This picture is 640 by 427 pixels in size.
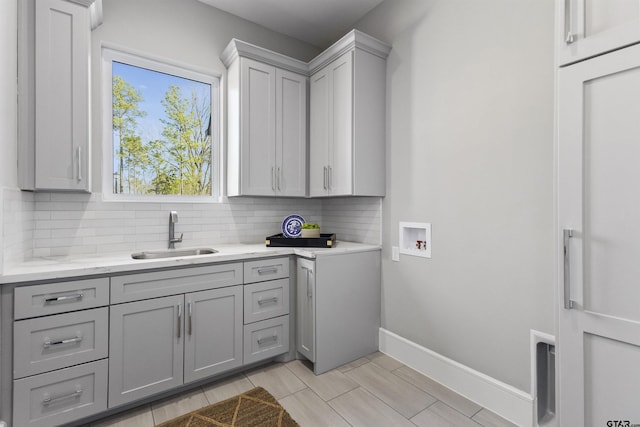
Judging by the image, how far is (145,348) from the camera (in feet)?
6.13

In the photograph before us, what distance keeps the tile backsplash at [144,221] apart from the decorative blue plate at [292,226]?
281mm

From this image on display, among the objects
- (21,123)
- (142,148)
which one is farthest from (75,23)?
(142,148)

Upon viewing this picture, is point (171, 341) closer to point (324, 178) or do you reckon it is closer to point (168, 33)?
point (324, 178)

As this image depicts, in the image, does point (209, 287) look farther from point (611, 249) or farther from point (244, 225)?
point (611, 249)

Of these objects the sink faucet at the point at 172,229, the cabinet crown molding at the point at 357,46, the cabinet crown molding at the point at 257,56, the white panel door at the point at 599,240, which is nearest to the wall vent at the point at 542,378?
the white panel door at the point at 599,240

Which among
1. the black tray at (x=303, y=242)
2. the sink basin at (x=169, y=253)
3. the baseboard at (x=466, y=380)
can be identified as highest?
the black tray at (x=303, y=242)

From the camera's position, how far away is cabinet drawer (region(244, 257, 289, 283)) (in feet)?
7.45

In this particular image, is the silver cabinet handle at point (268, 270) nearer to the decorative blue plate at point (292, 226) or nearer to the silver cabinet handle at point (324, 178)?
the decorative blue plate at point (292, 226)

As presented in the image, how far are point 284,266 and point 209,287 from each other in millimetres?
600

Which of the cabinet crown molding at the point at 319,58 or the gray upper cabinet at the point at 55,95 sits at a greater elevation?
the cabinet crown molding at the point at 319,58

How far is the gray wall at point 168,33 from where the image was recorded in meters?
2.27

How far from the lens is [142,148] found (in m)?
2.52

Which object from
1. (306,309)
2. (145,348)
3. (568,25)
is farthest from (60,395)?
(568,25)

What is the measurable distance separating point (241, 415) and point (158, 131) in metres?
2.23
